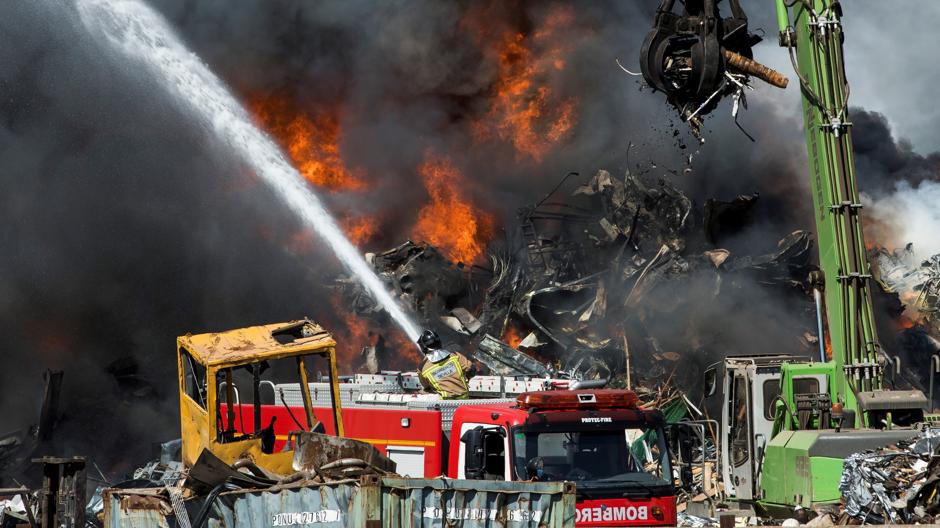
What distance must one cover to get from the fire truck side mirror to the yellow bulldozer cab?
2821mm

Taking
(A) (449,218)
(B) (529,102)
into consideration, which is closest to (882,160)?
(B) (529,102)

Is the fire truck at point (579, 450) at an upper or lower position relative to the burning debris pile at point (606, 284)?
lower

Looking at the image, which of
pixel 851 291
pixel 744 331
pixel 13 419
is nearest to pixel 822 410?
pixel 851 291

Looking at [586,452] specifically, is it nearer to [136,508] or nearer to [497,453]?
[497,453]

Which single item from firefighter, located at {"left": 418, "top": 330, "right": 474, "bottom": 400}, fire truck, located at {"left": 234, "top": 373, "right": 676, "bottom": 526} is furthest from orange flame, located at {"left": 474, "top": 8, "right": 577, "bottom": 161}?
fire truck, located at {"left": 234, "top": 373, "right": 676, "bottom": 526}

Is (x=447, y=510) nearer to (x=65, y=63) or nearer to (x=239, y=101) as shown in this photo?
(x=65, y=63)

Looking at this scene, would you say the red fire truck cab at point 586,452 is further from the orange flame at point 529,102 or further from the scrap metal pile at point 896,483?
the orange flame at point 529,102

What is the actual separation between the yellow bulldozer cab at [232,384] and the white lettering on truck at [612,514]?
3.91 meters

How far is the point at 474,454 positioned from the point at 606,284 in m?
14.9

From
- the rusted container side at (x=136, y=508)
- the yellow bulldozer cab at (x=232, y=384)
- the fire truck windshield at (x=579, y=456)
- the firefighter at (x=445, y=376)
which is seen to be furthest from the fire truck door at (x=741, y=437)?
the rusted container side at (x=136, y=508)

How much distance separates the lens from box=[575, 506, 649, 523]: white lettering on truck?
902 cm

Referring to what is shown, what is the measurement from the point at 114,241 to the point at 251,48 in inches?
287

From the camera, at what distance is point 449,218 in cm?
3095

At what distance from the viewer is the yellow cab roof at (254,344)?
12.0m
